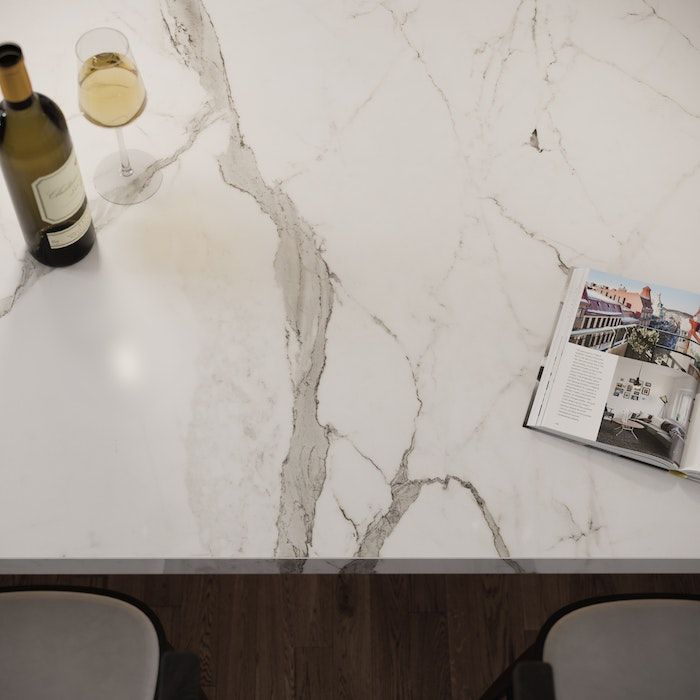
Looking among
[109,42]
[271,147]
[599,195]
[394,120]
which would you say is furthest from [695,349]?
[109,42]

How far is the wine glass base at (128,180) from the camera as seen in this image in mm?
1153

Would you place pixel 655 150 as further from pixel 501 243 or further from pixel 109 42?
pixel 109 42

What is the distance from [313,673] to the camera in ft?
5.16

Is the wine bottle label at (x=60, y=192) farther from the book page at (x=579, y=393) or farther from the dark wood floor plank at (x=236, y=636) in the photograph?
the dark wood floor plank at (x=236, y=636)

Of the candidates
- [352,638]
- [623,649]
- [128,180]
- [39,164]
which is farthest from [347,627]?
[39,164]

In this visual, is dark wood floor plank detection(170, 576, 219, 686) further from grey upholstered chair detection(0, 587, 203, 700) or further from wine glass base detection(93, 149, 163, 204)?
wine glass base detection(93, 149, 163, 204)

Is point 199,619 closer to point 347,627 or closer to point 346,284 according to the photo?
point 347,627

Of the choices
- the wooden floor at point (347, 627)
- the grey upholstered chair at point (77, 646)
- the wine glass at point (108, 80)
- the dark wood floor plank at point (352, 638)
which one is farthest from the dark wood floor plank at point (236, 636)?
the wine glass at point (108, 80)

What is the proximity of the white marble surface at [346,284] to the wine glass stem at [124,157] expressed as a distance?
49 mm

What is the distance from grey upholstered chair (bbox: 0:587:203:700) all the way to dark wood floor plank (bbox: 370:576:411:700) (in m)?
0.62

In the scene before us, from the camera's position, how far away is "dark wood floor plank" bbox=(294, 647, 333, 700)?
1.56m

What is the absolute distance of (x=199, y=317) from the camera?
1089 mm

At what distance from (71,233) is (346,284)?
381mm

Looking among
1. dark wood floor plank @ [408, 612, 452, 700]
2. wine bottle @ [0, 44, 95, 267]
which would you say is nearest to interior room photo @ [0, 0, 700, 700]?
wine bottle @ [0, 44, 95, 267]
